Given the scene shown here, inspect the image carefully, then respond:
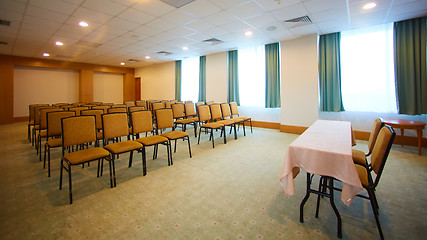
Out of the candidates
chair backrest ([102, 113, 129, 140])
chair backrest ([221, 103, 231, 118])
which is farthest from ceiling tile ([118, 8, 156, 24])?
chair backrest ([221, 103, 231, 118])

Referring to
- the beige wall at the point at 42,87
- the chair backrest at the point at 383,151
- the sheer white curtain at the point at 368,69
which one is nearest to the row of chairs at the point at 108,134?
the chair backrest at the point at 383,151

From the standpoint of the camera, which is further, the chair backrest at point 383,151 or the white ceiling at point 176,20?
the white ceiling at point 176,20

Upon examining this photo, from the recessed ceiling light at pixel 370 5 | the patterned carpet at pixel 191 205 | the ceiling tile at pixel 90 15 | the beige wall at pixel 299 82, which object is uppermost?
the ceiling tile at pixel 90 15

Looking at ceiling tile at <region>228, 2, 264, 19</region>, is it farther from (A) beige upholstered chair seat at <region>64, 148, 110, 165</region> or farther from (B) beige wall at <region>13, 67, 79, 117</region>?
(B) beige wall at <region>13, 67, 79, 117</region>

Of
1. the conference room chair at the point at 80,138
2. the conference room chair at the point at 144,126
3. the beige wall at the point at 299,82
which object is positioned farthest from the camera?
the beige wall at the point at 299,82

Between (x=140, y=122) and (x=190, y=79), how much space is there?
6.39 meters

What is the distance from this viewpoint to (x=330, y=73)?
18.6 feet

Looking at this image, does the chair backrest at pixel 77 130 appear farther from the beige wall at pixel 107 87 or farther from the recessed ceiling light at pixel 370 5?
the beige wall at pixel 107 87

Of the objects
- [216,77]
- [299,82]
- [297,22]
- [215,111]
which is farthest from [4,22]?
[299,82]

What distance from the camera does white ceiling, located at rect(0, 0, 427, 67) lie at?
3.86 metres

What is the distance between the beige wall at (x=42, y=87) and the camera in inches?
364

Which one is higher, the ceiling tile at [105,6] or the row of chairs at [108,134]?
the ceiling tile at [105,6]

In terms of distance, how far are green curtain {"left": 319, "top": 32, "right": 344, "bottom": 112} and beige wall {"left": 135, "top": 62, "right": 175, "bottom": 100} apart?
6.91 meters

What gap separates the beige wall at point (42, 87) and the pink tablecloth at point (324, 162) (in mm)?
12127
